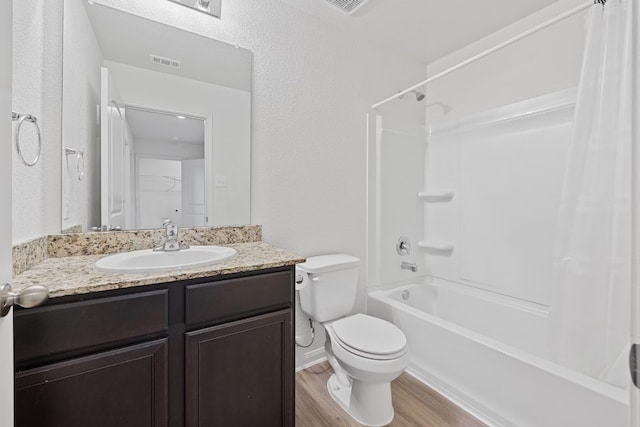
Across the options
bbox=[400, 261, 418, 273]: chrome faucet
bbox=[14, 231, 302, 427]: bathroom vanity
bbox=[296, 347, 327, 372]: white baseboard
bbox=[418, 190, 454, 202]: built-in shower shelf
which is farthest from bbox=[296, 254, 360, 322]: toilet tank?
bbox=[418, 190, 454, 202]: built-in shower shelf

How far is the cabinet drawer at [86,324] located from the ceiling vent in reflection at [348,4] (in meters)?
1.85

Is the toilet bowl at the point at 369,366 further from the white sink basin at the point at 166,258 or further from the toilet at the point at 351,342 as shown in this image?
the white sink basin at the point at 166,258

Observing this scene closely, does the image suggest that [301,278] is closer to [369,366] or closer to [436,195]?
[369,366]

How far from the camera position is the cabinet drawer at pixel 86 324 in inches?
31.4

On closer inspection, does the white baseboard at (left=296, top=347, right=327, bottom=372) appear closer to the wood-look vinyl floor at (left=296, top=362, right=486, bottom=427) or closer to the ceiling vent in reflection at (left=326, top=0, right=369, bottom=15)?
the wood-look vinyl floor at (left=296, top=362, right=486, bottom=427)

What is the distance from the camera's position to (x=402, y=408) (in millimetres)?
1589

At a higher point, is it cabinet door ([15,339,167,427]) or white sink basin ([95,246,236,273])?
white sink basin ([95,246,236,273])

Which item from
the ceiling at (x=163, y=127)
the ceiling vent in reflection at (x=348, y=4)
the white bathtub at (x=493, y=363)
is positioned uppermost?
the ceiling vent in reflection at (x=348, y=4)

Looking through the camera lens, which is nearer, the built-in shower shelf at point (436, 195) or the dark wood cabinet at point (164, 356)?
the dark wood cabinet at point (164, 356)

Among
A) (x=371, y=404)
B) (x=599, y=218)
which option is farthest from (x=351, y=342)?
(x=599, y=218)

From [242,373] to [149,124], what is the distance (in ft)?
4.15

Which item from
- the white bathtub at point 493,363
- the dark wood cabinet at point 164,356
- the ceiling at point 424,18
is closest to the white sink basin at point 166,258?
the dark wood cabinet at point 164,356

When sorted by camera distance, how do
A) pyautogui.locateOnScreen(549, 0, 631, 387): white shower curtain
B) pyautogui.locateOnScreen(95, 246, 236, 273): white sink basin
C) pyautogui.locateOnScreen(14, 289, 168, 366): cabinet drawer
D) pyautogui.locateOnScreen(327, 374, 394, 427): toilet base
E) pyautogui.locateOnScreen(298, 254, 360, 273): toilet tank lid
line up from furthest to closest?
pyautogui.locateOnScreen(298, 254, 360, 273): toilet tank lid < pyautogui.locateOnScreen(327, 374, 394, 427): toilet base < pyautogui.locateOnScreen(549, 0, 631, 387): white shower curtain < pyautogui.locateOnScreen(95, 246, 236, 273): white sink basin < pyautogui.locateOnScreen(14, 289, 168, 366): cabinet drawer

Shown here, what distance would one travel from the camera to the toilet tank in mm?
1746
